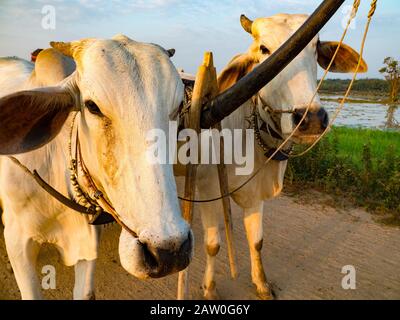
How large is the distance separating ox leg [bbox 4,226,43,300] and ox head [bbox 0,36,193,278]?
745mm

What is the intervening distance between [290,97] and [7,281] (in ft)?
9.61

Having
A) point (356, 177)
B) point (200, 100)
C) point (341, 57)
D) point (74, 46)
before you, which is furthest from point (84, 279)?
point (356, 177)

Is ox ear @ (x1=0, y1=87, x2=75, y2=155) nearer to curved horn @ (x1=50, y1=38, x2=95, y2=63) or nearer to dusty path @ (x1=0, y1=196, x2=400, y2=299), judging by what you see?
curved horn @ (x1=50, y1=38, x2=95, y2=63)

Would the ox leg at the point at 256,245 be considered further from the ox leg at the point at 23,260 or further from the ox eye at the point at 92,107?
the ox eye at the point at 92,107

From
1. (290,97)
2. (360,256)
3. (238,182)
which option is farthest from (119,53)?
(360,256)

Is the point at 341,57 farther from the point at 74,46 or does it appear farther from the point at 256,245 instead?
the point at 74,46

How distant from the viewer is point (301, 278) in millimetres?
3592

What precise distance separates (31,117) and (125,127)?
19.2 inches

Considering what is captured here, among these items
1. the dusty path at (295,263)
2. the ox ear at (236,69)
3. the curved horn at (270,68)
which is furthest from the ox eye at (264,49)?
the dusty path at (295,263)

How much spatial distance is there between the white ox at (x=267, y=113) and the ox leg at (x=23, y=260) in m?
1.35

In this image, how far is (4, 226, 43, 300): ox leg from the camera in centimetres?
213

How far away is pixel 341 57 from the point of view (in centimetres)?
299

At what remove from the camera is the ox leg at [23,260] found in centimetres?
213
